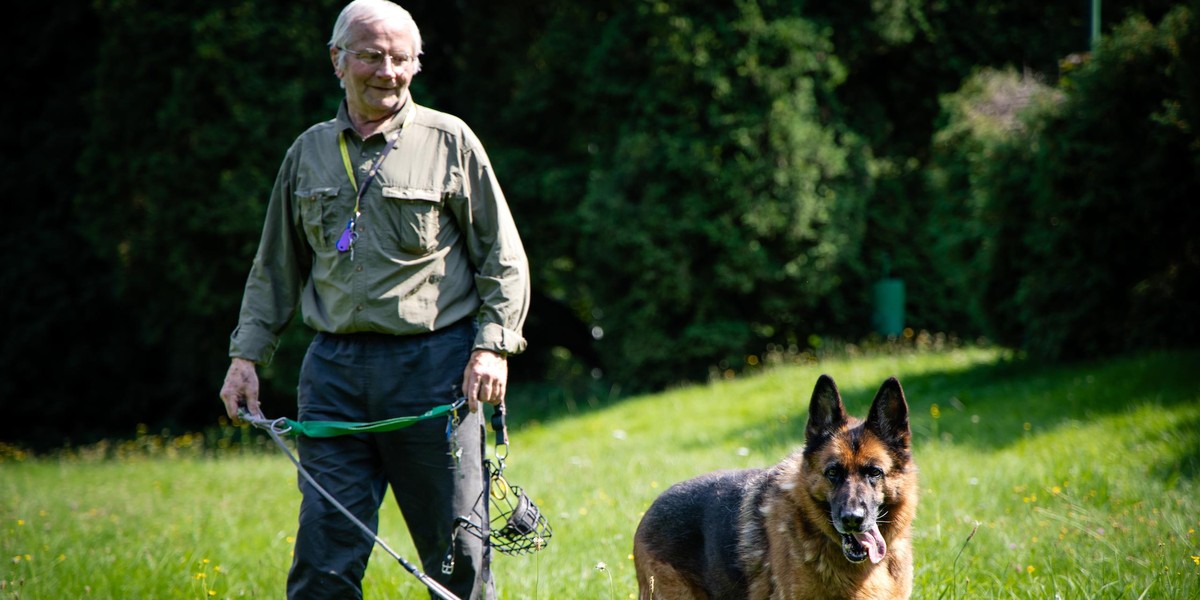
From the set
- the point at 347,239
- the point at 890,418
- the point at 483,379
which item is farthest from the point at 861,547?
the point at 347,239

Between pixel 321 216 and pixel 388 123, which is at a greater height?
pixel 388 123

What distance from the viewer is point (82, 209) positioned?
57.8 ft

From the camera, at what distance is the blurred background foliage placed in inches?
583

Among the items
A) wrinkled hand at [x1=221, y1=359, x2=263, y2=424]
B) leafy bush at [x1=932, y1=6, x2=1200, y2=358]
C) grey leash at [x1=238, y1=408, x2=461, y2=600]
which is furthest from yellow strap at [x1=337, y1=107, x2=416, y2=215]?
leafy bush at [x1=932, y1=6, x2=1200, y2=358]

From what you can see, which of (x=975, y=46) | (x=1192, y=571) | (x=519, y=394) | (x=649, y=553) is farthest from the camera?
(x=519, y=394)

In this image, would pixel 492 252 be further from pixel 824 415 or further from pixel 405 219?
pixel 824 415

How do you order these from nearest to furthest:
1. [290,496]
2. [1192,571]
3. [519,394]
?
[1192,571] → [290,496] → [519,394]

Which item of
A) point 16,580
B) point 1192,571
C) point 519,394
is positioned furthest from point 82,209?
point 1192,571

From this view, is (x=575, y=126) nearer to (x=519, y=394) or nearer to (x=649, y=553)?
(x=519, y=394)

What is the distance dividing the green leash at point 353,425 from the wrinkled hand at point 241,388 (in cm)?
14

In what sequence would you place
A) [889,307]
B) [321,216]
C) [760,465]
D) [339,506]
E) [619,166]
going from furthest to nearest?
1. [889,307]
2. [619,166]
3. [760,465]
4. [321,216]
5. [339,506]

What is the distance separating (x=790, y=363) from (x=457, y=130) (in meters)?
11.7

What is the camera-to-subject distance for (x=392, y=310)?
3557 mm

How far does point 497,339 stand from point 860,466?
1430mm
